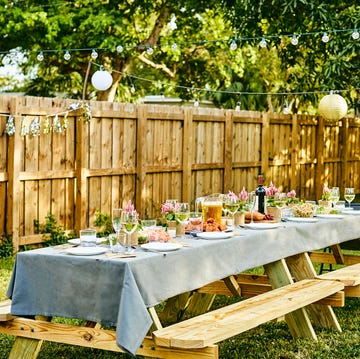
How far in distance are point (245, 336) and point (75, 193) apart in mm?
4775

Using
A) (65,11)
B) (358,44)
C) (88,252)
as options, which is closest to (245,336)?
(88,252)

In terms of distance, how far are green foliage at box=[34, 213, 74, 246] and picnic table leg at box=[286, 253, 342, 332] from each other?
13.7ft

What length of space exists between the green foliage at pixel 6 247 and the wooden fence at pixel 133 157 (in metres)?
0.07

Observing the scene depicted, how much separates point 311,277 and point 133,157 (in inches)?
216

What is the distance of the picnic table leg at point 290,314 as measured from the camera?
20.1 ft

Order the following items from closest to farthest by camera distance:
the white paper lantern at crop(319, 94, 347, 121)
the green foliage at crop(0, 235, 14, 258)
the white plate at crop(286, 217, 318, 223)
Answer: the white plate at crop(286, 217, 318, 223)
the green foliage at crop(0, 235, 14, 258)
the white paper lantern at crop(319, 94, 347, 121)

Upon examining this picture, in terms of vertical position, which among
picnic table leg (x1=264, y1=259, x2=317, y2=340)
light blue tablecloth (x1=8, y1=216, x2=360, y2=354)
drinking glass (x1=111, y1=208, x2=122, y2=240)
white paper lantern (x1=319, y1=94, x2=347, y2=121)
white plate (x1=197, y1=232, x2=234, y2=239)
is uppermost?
white paper lantern (x1=319, y1=94, x2=347, y2=121)

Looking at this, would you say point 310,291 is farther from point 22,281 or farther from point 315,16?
point 315,16

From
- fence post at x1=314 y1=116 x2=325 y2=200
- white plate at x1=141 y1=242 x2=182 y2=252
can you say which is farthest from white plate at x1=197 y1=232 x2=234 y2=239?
fence post at x1=314 y1=116 x2=325 y2=200

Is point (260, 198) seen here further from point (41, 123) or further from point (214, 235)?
point (41, 123)

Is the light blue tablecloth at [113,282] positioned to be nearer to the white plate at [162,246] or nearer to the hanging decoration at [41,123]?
the white plate at [162,246]

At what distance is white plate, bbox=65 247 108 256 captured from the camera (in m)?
4.74

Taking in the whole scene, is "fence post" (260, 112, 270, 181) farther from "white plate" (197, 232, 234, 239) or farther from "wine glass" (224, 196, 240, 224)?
"white plate" (197, 232, 234, 239)

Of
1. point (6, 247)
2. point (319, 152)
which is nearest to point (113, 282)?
point (6, 247)
